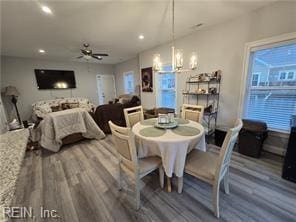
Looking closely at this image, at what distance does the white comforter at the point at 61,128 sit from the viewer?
2.96m

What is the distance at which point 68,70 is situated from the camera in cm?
618

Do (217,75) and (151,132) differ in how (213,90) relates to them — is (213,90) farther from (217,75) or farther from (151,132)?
(151,132)

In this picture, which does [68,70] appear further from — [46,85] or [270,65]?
[270,65]

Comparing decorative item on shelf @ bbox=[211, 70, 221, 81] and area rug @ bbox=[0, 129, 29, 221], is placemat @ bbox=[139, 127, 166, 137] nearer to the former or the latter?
area rug @ bbox=[0, 129, 29, 221]

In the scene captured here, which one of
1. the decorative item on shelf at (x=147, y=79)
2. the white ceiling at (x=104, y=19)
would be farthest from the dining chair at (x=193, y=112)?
the decorative item on shelf at (x=147, y=79)

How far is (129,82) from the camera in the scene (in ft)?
22.4

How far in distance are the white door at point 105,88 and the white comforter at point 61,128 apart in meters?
4.11

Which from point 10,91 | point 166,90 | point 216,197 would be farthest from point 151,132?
point 10,91

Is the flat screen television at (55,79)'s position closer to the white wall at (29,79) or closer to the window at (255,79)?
the white wall at (29,79)

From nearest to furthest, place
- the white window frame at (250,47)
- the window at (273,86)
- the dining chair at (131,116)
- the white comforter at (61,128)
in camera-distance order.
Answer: the white window frame at (250,47) → the window at (273,86) → the dining chair at (131,116) → the white comforter at (61,128)

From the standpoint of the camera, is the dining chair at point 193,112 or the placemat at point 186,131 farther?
the dining chair at point 193,112

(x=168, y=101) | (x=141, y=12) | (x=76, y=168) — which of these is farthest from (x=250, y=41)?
(x=76, y=168)

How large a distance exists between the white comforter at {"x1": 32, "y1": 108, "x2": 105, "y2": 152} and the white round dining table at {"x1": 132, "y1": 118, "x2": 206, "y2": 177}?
2089 mm

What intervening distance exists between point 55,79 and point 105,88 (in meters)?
2.33
